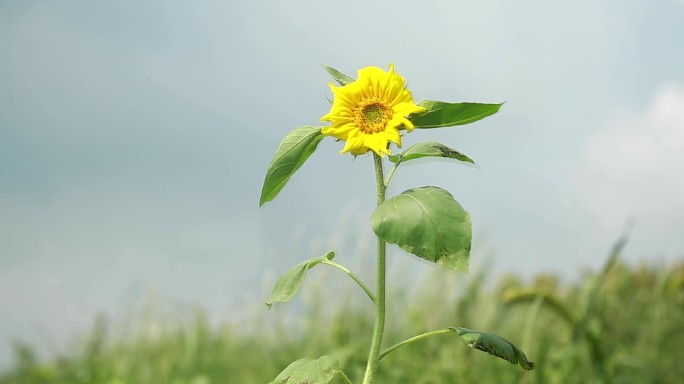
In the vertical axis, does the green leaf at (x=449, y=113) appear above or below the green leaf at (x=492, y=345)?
above

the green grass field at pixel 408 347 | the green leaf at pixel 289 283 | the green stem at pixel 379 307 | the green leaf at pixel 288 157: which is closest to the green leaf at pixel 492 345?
the green stem at pixel 379 307

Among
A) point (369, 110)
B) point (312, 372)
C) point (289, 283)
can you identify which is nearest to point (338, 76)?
point (369, 110)

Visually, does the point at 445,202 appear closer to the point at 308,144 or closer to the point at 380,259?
the point at 380,259

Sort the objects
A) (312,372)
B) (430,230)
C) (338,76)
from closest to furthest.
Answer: (430,230), (312,372), (338,76)

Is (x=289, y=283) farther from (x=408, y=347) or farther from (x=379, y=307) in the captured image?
(x=408, y=347)

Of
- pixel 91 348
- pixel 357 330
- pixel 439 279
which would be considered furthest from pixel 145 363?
pixel 439 279

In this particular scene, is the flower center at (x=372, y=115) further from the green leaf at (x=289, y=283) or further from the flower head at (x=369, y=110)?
the green leaf at (x=289, y=283)
